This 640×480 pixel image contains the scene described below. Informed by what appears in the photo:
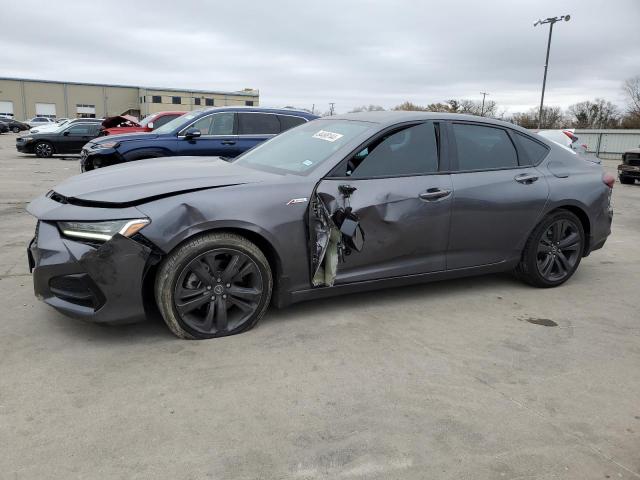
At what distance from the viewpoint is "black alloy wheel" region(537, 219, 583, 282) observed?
4.82m

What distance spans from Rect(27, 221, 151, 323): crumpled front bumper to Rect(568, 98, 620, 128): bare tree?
68.0m

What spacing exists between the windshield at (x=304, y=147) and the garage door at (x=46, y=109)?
3232 inches

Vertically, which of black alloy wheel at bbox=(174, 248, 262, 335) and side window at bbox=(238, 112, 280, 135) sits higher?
side window at bbox=(238, 112, 280, 135)

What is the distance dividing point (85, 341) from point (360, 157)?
2.29m

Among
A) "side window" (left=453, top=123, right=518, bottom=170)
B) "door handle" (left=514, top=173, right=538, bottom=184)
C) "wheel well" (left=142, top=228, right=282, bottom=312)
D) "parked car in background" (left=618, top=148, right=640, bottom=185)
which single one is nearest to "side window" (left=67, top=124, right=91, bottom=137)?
"wheel well" (left=142, top=228, right=282, bottom=312)

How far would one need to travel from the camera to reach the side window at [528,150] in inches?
186

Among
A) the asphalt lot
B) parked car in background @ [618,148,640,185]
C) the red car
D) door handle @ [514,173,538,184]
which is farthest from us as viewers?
parked car in background @ [618,148,640,185]

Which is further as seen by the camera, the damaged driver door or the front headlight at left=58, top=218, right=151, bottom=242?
the damaged driver door

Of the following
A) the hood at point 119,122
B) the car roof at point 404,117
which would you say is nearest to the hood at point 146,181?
the car roof at point 404,117

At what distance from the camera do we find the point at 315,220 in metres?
3.66

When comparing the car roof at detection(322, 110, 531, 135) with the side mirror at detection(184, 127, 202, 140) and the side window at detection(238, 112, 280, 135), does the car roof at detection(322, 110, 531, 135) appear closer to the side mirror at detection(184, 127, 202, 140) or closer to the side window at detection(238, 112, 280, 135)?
the side mirror at detection(184, 127, 202, 140)

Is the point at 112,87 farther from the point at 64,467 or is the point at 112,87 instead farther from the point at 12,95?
the point at 64,467

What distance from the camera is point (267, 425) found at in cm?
261

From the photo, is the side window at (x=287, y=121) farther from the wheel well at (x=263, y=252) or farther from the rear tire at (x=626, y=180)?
the rear tire at (x=626, y=180)
